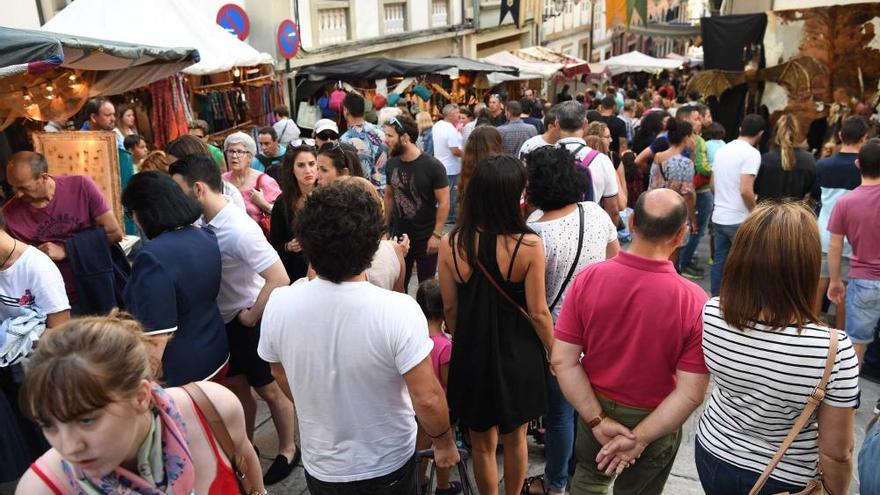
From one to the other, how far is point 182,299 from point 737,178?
4763 millimetres

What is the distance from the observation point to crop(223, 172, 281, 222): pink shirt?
15.6ft

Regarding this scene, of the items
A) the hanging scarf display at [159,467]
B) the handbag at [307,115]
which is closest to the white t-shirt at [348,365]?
the hanging scarf display at [159,467]

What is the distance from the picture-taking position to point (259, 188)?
493cm

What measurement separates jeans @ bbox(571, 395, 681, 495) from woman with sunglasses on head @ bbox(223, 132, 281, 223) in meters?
3.10

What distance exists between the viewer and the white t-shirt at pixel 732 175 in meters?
5.41

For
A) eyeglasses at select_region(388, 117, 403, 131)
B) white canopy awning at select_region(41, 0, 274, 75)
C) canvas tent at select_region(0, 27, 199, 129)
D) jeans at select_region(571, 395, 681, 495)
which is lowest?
jeans at select_region(571, 395, 681, 495)

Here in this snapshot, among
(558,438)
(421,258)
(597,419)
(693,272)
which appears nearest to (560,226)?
(597,419)

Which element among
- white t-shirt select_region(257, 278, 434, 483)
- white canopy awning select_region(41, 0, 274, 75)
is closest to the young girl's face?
white t-shirt select_region(257, 278, 434, 483)

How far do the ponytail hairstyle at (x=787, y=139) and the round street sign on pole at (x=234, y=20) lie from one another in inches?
338

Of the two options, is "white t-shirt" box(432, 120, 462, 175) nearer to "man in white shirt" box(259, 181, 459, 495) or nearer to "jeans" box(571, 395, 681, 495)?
"jeans" box(571, 395, 681, 495)

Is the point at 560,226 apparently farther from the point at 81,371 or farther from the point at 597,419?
the point at 81,371

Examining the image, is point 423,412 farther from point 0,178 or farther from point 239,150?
point 0,178

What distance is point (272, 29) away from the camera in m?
11.6

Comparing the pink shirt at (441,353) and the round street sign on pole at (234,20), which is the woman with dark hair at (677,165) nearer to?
the pink shirt at (441,353)
